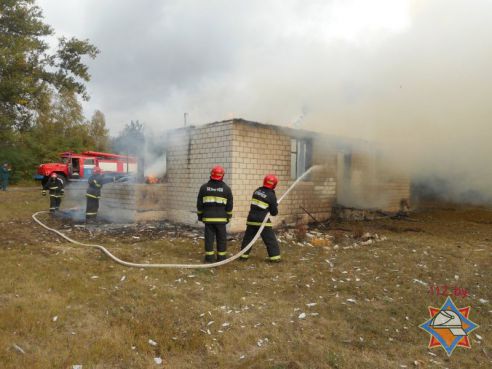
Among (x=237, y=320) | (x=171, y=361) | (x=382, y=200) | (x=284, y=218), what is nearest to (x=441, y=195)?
(x=382, y=200)

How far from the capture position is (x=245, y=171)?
8391 mm

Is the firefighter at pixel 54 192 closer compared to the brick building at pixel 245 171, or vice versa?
the brick building at pixel 245 171

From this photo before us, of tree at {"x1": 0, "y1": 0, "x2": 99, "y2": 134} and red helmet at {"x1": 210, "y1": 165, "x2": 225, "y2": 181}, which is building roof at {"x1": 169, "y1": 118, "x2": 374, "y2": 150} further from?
tree at {"x1": 0, "y1": 0, "x2": 99, "y2": 134}

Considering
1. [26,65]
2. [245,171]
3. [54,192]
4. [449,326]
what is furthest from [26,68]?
[449,326]

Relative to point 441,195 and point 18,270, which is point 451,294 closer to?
point 18,270

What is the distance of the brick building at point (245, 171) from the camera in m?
8.35

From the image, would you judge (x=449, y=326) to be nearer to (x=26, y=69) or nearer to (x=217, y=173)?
(x=217, y=173)

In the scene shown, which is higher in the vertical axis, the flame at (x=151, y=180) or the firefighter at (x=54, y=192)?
the flame at (x=151, y=180)

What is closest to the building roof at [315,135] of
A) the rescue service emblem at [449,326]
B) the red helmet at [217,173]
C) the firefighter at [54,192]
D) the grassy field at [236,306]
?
the red helmet at [217,173]

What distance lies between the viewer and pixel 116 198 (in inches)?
389

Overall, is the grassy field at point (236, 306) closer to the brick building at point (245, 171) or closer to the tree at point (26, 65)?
the brick building at point (245, 171)

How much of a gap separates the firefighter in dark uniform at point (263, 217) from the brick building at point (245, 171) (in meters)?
2.16

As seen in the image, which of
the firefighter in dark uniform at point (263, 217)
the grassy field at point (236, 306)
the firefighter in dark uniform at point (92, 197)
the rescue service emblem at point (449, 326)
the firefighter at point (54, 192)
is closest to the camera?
the grassy field at point (236, 306)

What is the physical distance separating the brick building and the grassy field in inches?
79.8
